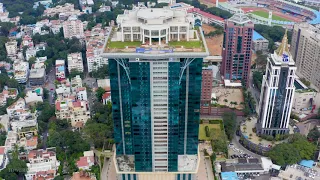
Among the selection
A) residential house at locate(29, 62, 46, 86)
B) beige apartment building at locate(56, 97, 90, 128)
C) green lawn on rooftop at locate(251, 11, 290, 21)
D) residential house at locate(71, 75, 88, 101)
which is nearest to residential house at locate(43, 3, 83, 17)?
residential house at locate(29, 62, 46, 86)

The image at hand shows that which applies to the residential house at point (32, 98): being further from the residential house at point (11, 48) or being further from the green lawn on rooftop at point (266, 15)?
the green lawn on rooftop at point (266, 15)

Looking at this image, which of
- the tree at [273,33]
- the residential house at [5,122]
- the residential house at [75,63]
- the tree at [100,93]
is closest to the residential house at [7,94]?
the residential house at [5,122]

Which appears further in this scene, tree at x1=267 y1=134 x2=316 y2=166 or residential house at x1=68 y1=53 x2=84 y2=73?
residential house at x1=68 y1=53 x2=84 y2=73

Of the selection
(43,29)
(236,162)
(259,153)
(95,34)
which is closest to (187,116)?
(236,162)

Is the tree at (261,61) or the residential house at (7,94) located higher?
the tree at (261,61)

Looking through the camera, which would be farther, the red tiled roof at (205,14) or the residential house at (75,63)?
the red tiled roof at (205,14)

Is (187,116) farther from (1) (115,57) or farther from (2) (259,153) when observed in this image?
(2) (259,153)

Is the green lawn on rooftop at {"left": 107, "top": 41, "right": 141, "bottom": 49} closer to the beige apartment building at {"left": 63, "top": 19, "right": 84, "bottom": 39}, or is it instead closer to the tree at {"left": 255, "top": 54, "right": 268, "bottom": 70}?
the tree at {"left": 255, "top": 54, "right": 268, "bottom": 70}
